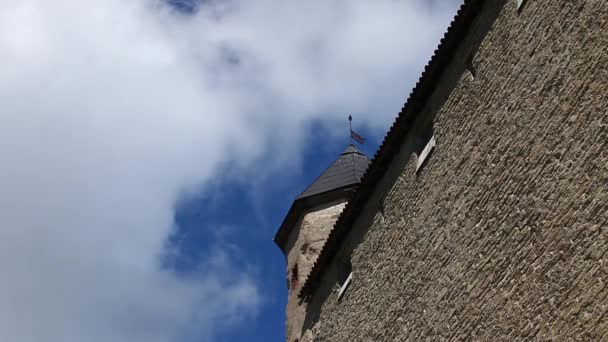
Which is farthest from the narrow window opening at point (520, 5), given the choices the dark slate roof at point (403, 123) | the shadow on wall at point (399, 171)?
the dark slate roof at point (403, 123)

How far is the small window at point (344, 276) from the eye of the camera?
13.0 m

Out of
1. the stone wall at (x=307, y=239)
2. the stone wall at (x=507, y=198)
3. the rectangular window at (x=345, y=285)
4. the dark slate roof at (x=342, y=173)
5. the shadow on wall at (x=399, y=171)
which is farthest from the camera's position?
the dark slate roof at (x=342, y=173)

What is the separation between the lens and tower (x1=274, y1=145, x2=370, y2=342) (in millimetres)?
16781

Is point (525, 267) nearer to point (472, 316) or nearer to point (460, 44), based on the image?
point (472, 316)

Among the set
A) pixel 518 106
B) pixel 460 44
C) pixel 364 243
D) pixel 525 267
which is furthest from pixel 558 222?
pixel 364 243

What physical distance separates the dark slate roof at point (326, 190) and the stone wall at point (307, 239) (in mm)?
125

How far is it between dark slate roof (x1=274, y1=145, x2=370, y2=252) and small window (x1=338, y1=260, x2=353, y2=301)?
3.82 metres

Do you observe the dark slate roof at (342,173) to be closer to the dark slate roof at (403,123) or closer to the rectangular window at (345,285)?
the dark slate roof at (403,123)

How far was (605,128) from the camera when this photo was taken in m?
7.78

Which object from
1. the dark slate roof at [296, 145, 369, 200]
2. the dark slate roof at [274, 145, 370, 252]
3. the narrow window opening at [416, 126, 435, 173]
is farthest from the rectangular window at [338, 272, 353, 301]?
the dark slate roof at [296, 145, 369, 200]

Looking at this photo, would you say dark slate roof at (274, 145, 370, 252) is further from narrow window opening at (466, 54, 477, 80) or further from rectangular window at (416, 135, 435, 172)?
narrow window opening at (466, 54, 477, 80)

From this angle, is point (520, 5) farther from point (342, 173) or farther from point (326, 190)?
point (342, 173)

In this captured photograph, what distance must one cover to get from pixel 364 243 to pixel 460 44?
3.32 meters

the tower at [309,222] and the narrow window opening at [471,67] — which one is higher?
the tower at [309,222]
